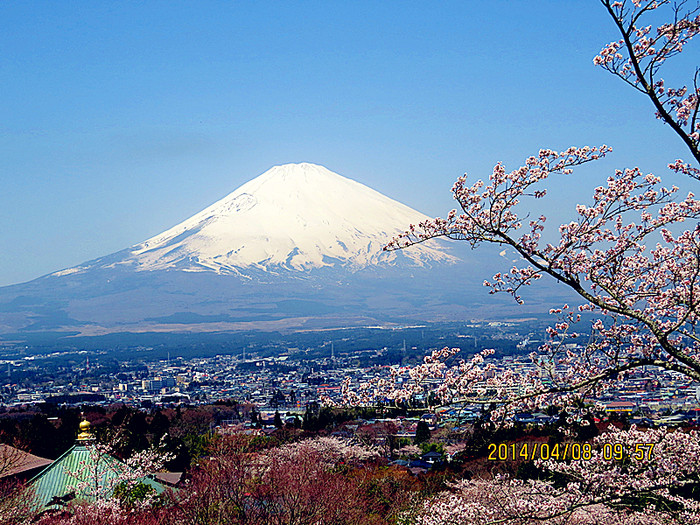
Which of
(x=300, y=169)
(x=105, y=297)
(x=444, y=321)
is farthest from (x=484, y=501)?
(x=300, y=169)

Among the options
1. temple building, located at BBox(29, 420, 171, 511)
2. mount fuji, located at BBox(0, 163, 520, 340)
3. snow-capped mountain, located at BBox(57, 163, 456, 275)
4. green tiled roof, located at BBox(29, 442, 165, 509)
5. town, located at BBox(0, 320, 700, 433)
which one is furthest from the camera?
snow-capped mountain, located at BBox(57, 163, 456, 275)

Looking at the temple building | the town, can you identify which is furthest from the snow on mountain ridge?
the temple building

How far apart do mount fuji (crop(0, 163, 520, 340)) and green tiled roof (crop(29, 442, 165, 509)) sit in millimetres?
131182

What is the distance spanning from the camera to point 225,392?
66812mm

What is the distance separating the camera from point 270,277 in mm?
175375

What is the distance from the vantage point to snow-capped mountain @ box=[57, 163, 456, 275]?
179375 millimetres

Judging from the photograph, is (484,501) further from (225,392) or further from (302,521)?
(225,392)

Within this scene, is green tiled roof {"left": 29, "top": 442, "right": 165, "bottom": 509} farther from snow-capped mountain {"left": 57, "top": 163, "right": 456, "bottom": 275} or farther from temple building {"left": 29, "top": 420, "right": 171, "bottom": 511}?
snow-capped mountain {"left": 57, "top": 163, "right": 456, "bottom": 275}

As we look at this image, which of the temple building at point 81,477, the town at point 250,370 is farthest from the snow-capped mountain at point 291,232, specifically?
the temple building at point 81,477

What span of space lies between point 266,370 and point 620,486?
8760cm

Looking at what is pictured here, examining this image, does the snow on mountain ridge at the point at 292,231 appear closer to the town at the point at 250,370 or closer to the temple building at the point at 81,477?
the town at the point at 250,370

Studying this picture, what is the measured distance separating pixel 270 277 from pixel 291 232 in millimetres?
16551
